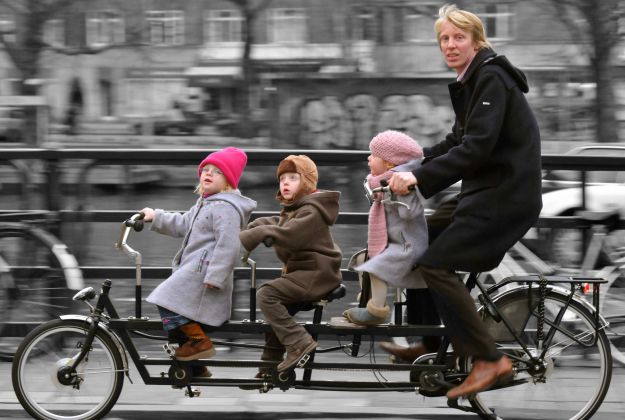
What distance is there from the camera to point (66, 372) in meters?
5.14

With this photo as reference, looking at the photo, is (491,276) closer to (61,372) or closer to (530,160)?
(530,160)

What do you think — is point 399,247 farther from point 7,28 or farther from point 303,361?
point 7,28

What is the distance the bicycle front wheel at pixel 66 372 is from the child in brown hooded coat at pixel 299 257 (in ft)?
2.68

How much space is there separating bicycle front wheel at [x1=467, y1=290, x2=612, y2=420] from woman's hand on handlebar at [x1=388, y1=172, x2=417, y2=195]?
2.59 feet

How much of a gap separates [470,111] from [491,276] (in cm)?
185

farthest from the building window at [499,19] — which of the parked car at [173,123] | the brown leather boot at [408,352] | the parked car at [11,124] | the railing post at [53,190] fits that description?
the brown leather boot at [408,352]

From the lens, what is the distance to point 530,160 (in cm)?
463

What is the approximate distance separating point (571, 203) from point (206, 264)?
2.72m

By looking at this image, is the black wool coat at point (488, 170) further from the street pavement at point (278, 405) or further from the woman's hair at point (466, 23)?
the street pavement at point (278, 405)

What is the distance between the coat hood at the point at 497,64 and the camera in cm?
461

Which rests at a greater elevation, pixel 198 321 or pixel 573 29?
pixel 573 29

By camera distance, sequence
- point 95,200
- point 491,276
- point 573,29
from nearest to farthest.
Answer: point 491,276, point 95,200, point 573,29

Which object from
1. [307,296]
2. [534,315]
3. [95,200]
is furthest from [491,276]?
[95,200]

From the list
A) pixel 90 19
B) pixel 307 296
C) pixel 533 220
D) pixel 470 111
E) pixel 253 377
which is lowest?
pixel 253 377
